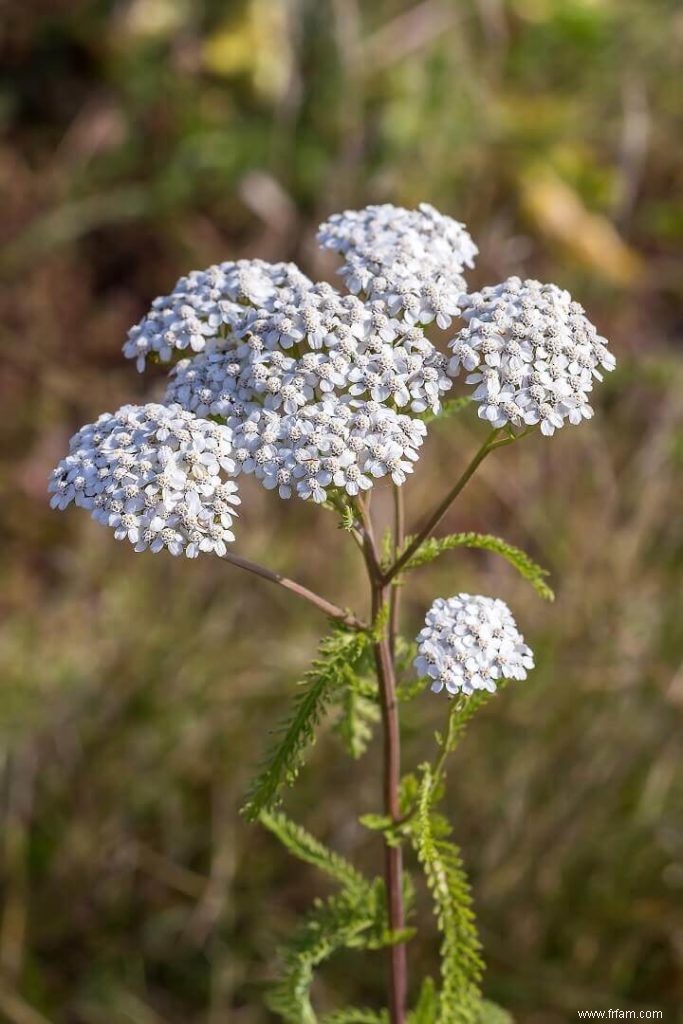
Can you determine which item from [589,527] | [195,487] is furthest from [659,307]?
[195,487]

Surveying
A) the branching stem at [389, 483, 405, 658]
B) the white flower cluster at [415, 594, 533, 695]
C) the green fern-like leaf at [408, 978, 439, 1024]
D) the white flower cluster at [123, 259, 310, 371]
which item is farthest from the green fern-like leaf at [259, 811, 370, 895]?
the white flower cluster at [123, 259, 310, 371]

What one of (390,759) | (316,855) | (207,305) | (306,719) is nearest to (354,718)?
(390,759)

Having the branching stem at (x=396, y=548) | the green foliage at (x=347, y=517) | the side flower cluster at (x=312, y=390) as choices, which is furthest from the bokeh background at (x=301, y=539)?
the side flower cluster at (x=312, y=390)

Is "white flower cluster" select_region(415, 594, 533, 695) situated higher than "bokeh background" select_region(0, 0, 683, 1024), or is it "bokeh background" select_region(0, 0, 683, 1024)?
"bokeh background" select_region(0, 0, 683, 1024)

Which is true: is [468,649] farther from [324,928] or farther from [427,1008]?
[427,1008]

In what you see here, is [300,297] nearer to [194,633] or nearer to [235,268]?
[235,268]

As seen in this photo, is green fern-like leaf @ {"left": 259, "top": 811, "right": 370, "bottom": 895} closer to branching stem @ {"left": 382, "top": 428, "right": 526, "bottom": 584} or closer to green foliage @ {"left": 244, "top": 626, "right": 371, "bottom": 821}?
green foliage @ {"left": 244, "top": 626, "right": 371, "bottom": 821}
